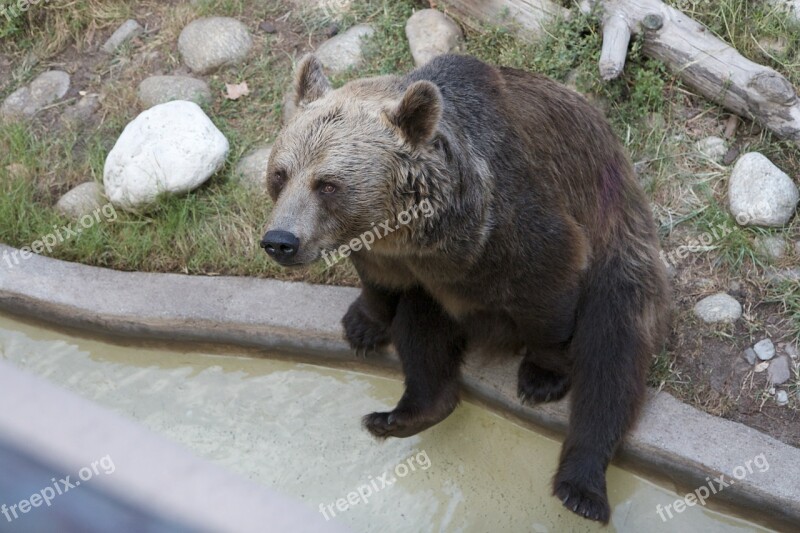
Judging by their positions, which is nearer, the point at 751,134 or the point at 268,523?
the point at 268,523

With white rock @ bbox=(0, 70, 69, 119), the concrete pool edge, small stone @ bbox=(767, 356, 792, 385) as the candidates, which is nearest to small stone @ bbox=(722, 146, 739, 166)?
small stone @ bbox=(767, 356, 792, 385)

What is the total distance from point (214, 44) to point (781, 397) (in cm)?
447

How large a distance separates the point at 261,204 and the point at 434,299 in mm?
1820

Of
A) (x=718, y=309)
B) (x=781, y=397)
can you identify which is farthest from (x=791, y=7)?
(x=781, y=397)

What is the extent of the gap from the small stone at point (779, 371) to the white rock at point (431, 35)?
290cm

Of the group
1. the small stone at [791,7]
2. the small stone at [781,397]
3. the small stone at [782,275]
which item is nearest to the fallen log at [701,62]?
the small stone at [791,7]

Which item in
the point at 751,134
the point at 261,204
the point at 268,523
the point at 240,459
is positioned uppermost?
the point at 268,523

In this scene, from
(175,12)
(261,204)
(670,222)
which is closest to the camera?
(670,222)

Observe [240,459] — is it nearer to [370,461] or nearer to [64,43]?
[370,461]

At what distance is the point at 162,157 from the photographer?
5863 millimetres

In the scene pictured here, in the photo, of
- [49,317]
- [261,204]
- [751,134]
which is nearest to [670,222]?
[751,134]

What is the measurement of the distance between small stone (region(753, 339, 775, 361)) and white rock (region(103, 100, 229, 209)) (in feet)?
10.9

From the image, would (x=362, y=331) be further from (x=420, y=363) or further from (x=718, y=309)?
(x=718, y=309)

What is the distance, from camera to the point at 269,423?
16.6ft
